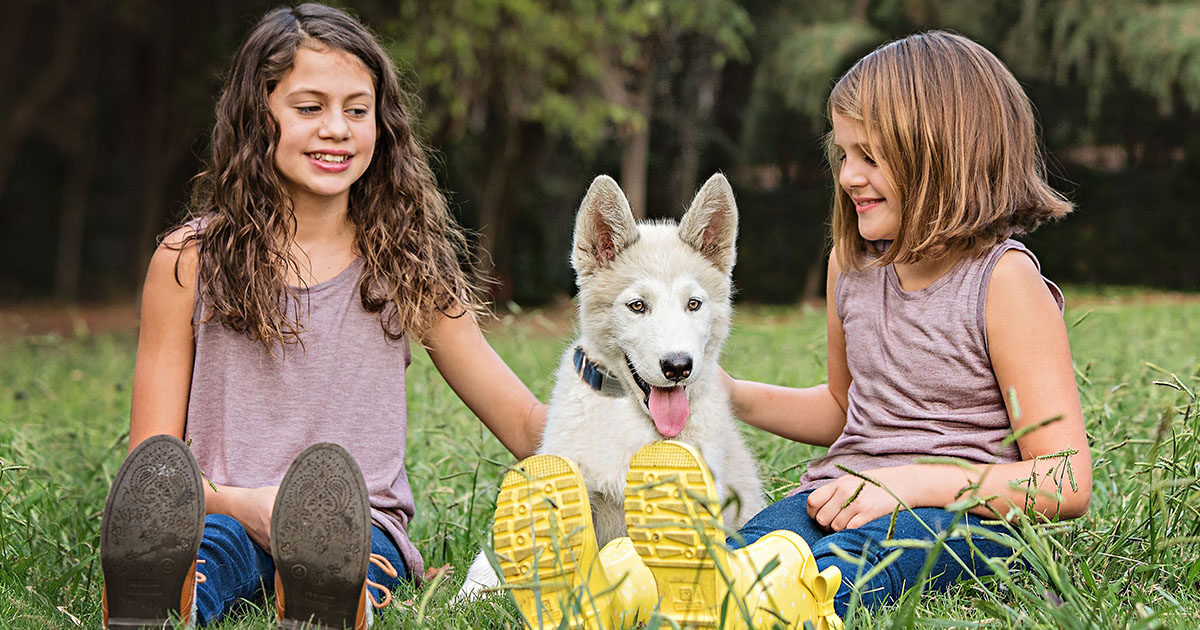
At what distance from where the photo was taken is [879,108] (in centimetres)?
291

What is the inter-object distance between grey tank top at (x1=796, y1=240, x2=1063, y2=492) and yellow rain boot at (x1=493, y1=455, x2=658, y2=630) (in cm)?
112

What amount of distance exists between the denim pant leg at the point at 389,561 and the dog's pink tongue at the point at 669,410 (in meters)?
0.85

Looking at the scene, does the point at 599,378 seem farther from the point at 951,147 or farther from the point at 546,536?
the point at 951,147

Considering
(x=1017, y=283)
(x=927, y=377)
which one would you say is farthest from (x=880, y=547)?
(x=1017, y=283)

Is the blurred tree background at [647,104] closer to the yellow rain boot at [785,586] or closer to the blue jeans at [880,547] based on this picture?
the blue jeans at [880,547]

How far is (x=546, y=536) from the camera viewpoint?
207cm

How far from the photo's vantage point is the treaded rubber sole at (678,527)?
194 centimetres

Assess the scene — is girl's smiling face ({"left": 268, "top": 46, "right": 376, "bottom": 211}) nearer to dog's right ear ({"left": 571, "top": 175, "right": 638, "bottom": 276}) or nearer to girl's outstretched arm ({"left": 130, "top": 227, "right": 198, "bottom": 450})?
girl's outstretched arm ({"left": 130, "top": 227, "right": 198, "bottom": 450})

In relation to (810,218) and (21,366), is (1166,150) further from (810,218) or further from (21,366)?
(21,366)

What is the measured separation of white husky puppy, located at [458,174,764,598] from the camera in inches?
110

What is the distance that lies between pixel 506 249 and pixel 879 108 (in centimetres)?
1751

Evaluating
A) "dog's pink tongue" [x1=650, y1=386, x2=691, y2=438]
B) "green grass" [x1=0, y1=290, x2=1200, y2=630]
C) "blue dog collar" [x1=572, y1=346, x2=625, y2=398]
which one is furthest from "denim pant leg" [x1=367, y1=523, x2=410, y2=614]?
"dog's pink tongue" [x1=650, y1=386, x2=691, y2=438]

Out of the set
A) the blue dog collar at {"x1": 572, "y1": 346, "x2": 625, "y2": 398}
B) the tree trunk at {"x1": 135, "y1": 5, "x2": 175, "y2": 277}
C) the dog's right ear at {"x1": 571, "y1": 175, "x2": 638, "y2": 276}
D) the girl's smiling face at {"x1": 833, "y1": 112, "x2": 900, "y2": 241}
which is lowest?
the tree trunk at {"x1": 135, "y1": 5, "x2": 175, "y2": 277}

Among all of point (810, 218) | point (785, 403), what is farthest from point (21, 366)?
point (810, 218)
